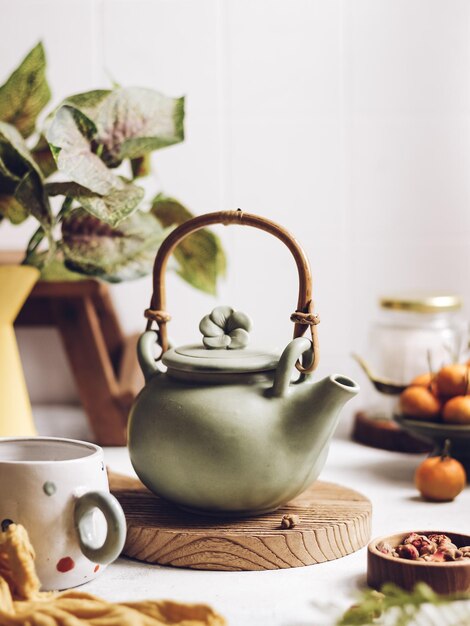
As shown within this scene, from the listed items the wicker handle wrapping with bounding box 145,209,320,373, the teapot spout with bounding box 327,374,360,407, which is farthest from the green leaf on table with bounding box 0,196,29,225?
the teapot spout with bounding box 327,374,360,407

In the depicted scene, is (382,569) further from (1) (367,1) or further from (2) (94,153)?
(1) (367,1)

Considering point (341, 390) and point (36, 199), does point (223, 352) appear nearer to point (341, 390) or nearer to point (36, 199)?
point (341, 390)

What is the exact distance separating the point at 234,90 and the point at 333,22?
0.19 m

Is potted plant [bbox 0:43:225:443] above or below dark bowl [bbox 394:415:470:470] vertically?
above

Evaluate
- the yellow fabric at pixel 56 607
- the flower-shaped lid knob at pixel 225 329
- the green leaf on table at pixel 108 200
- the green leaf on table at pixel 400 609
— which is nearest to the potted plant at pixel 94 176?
the green leaf on table at pixel 108 200

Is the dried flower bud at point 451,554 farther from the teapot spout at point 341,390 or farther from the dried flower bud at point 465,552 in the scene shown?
the teapot spout at point 341,390

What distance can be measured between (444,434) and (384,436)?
23cm

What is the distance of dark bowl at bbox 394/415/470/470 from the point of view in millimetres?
1152

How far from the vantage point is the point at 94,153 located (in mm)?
1055

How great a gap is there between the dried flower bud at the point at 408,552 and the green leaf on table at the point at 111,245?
0.48m

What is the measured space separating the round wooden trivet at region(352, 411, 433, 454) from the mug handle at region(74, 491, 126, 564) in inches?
25.6

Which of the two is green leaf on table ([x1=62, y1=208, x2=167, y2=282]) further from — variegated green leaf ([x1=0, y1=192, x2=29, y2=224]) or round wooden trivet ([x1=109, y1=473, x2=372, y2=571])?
round wooden trivet ([x1=109, y1=473, x2=372, y2=571])

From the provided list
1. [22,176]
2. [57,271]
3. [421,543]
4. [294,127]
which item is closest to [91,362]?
[57,271]

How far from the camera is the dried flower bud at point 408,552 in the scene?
2.57 feet
